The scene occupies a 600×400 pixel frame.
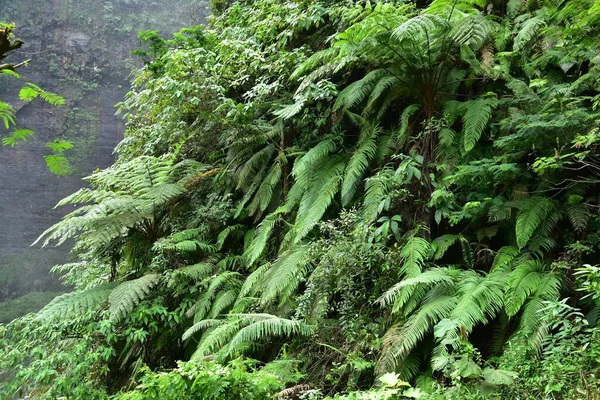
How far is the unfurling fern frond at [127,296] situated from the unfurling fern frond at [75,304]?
8.7 inches

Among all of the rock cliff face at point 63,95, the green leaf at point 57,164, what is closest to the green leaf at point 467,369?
the green leaf at point 57,164

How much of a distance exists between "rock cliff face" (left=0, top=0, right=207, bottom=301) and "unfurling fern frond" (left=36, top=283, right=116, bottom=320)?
14.6 meters

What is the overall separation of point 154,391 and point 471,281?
67.1 inches

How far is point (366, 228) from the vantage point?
9.49 feet

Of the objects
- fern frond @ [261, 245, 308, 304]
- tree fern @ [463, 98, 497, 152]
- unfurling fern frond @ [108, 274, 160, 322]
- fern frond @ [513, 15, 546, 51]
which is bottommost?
unfurling fern frond @ [108, 274, 160, 322]

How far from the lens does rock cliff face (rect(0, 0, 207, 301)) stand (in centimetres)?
1719

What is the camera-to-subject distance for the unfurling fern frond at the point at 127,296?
3.62m

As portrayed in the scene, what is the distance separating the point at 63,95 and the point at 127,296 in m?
18.0

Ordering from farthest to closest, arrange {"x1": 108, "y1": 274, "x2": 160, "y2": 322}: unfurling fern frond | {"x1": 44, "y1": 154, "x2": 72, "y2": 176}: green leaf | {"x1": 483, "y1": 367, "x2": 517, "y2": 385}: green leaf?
{"x1": 108, "y1": 274, "x2": 160, "y2": 322}: unfurling fern frond → {"x1": 483, "y1": 367, "x2": 517, "y2": 385}: green leaf → {"x1": 44, "y1": 154, "x2": 72, "y2": 176}: green leaf

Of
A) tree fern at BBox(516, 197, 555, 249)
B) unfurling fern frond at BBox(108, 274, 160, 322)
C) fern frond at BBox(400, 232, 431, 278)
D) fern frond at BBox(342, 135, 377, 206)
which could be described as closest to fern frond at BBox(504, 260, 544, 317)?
tree fern at BBox(516, 197, 555, 249)

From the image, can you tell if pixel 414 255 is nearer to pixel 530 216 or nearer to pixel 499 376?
pixel 530 216

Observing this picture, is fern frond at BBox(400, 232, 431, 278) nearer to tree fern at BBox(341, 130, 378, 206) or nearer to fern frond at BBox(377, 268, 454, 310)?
fern frond at BBox(377, 268, 454, 310)

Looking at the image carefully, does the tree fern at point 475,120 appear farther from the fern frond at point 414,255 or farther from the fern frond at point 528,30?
the fern frond at point 414,255

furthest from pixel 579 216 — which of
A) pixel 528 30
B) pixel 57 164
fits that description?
pixel 57 164
